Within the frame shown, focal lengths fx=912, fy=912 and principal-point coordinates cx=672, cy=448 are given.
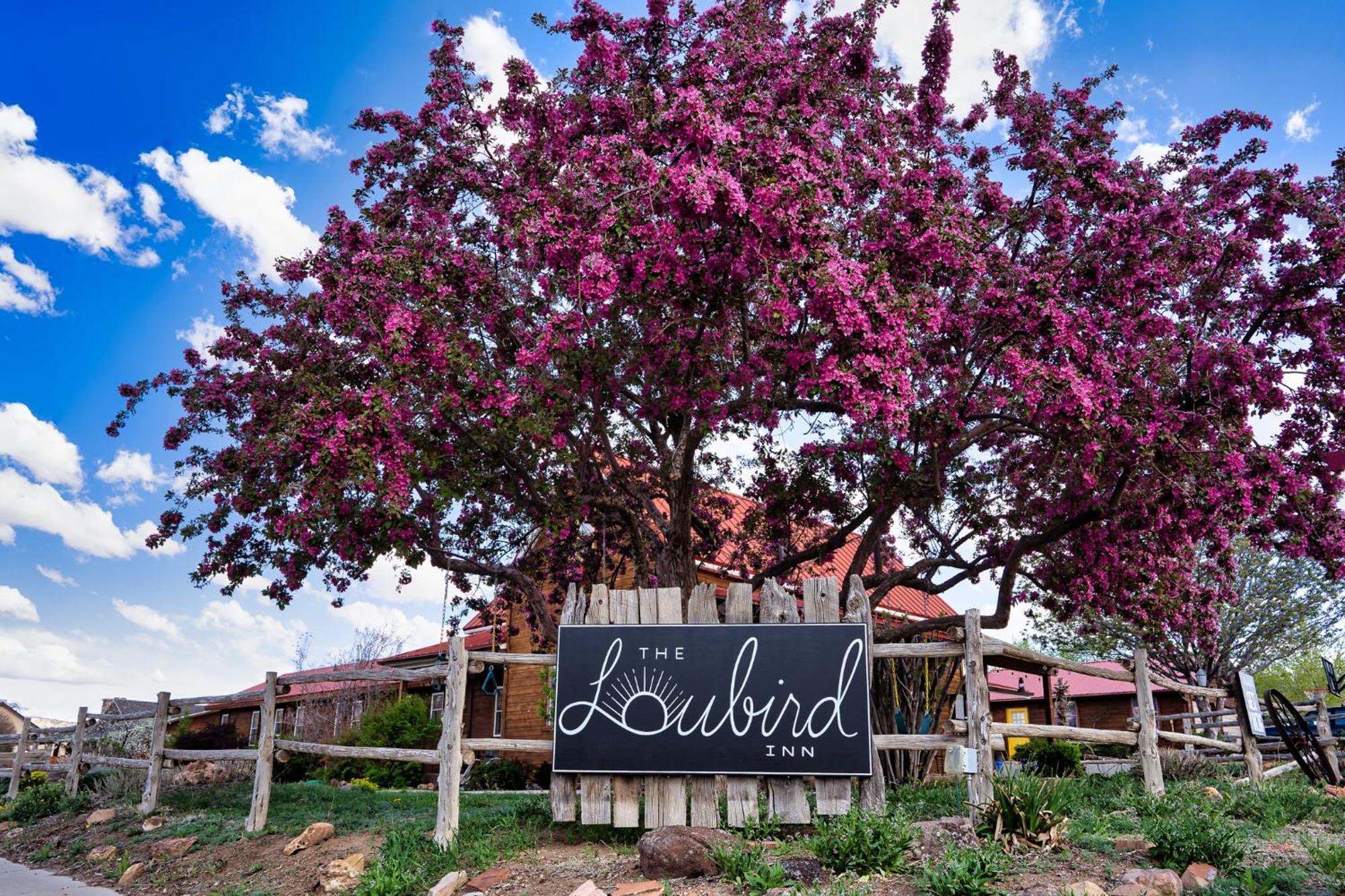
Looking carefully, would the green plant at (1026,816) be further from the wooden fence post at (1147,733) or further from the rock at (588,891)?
the rock at (588,891)

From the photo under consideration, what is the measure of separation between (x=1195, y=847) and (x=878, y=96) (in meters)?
9.15

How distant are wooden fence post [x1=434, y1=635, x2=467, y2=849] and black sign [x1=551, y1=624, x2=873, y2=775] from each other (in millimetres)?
972

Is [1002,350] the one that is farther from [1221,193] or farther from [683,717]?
[683,717]

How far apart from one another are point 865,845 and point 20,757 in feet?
59.1

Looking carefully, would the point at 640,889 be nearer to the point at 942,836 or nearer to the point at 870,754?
the point at 942,836

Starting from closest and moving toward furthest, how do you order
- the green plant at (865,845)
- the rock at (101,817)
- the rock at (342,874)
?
the green plant at (865,845) < the rock at (342,874) < the rock at (101,817)

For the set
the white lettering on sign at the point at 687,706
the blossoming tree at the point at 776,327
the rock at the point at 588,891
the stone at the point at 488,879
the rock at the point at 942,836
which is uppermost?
the blossoming tree at the point at 776,327

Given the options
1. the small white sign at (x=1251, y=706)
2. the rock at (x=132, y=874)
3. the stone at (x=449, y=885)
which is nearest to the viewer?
the stone at (x=449, y=885)

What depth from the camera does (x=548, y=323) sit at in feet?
31.8

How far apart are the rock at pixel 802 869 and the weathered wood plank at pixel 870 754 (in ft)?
4.75

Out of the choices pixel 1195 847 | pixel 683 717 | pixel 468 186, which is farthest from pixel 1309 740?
pixel 468 186

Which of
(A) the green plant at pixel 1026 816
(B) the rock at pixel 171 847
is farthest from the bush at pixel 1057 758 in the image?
(B) the rock at pixel 171 847

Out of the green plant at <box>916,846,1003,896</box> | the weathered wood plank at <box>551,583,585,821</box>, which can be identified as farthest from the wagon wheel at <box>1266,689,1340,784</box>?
the weathered wood plank at <box>551,583,585,821</box>

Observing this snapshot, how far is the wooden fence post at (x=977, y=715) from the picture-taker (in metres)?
7.39
